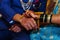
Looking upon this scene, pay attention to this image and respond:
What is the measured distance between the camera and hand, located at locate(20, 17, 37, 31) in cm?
121

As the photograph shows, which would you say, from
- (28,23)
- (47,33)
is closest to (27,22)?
(28,23)

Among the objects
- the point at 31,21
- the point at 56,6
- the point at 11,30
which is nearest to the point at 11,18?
the point at 11,30

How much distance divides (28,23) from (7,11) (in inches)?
8.4

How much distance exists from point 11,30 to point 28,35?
133 mm

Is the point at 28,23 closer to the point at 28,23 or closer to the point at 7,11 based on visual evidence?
the point at 28,23

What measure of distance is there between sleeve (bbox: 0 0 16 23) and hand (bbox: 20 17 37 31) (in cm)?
12

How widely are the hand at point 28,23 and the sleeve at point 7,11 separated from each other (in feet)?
0.40

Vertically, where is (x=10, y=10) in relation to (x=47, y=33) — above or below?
above

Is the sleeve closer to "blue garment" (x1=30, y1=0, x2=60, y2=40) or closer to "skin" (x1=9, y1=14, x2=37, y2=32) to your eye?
"skin" (x1=9, y1=14, x2=37, y2=32)

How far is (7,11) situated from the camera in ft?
4.46

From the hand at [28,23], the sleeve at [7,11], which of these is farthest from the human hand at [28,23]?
the sleeve at [7,11]

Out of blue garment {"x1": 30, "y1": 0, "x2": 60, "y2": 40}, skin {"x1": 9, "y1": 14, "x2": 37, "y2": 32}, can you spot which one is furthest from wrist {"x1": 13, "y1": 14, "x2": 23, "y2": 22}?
blue garment {"x1": 30, "y1": 0, "x2": 60, "y2": 40}

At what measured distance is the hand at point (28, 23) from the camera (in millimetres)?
1213

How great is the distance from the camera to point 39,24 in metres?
1.28
